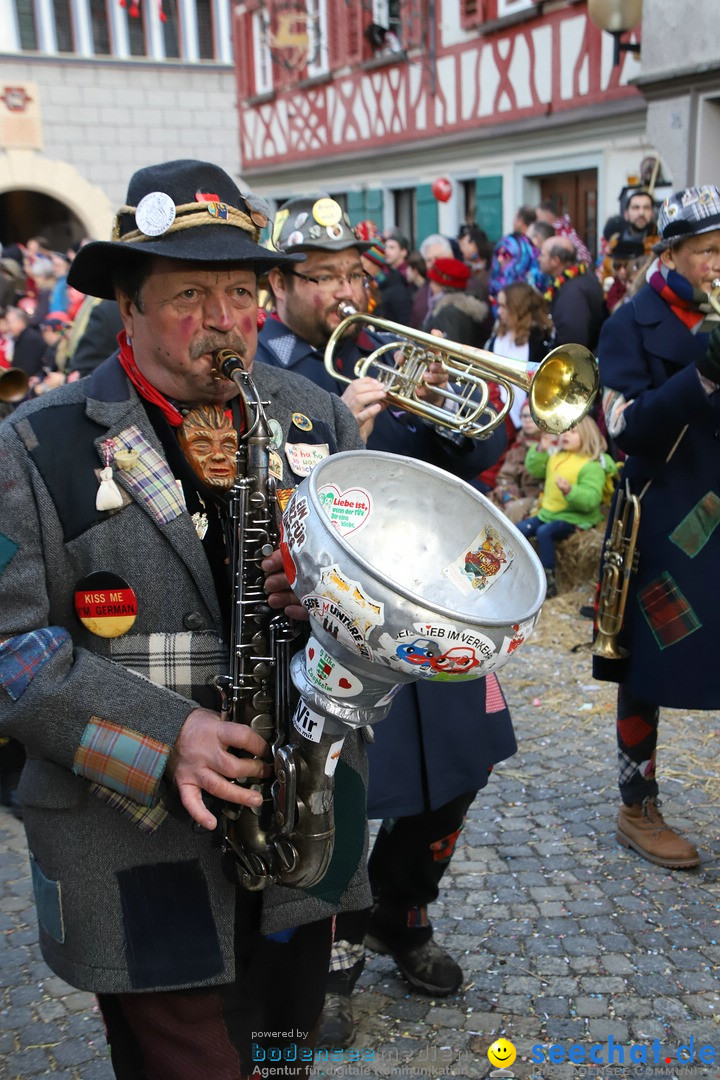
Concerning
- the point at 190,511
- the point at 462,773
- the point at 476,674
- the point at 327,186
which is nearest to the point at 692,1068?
the point at 462,773

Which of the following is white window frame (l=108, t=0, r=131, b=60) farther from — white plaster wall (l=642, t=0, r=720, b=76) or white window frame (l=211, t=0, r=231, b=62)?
white plaster wall (l=642, t=0, r=720, b=76)

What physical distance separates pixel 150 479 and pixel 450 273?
7.17m

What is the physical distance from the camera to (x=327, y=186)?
17953mm

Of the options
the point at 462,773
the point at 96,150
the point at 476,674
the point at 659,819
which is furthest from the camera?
the point at 96,150

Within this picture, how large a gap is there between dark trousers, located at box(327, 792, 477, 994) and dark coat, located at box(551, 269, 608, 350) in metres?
5.17

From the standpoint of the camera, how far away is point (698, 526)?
11.9 ft

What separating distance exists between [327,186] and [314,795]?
17.2m

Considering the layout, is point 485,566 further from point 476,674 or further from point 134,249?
point 134,249

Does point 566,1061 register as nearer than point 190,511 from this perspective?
No

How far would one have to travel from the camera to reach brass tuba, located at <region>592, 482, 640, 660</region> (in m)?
3.75

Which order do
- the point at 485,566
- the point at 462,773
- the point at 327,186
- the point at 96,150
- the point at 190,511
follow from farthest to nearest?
the point at 96,150
the point at 327,186
the point at 462,773
the point at 190,511
the point at 485,566

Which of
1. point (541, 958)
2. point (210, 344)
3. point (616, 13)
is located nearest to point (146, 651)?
point (210, 344)

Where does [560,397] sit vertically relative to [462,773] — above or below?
above
